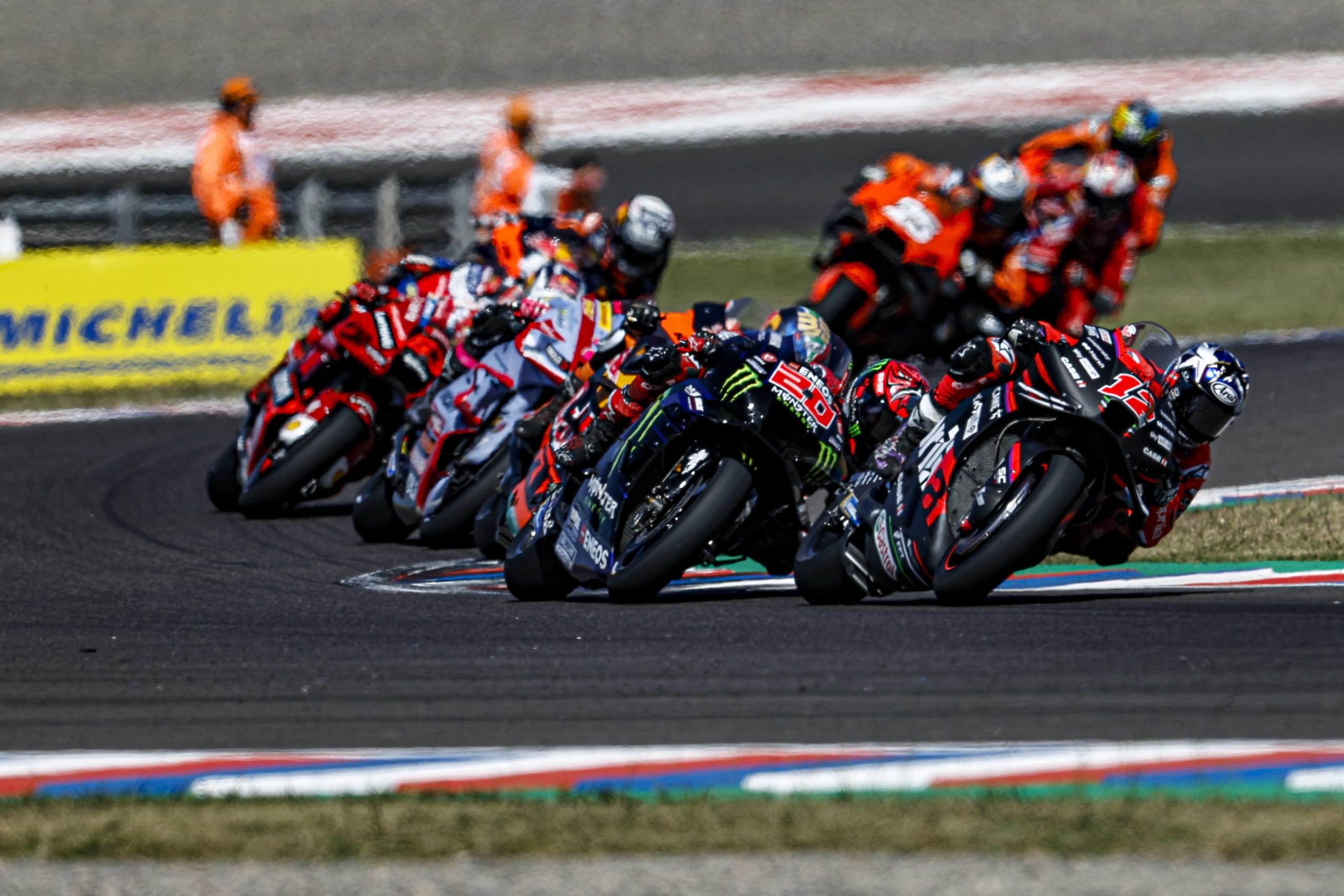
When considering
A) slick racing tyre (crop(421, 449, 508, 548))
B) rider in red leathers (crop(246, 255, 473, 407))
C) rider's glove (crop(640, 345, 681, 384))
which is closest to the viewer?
rider's glove (crop(640, 345, 681, 384))

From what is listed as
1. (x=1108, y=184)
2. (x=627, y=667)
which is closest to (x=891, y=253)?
(x=1108, y=184)

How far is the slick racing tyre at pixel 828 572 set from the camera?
6895mm

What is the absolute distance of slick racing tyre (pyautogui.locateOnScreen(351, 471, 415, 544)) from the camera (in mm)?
9344

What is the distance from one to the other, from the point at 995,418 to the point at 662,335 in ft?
5.65

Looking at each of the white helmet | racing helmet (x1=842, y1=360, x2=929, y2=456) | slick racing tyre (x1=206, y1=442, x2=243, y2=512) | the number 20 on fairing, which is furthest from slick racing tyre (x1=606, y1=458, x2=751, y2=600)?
slick racing tyre (x1=206, y1=442, x2=243, y2=512)

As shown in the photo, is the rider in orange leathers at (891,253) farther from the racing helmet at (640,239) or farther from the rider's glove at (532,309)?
the rider's glove at (532,309)

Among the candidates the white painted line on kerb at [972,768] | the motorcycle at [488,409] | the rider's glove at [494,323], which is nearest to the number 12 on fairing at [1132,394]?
the white painted line on kerb at [972,768]

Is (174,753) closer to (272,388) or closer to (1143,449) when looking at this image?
(1143,449)

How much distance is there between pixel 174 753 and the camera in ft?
16.8

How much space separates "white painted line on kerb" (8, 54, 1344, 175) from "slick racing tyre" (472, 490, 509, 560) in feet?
47.6

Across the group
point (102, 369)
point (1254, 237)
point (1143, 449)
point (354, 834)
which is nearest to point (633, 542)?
point (1143, 449)

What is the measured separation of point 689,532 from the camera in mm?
6648

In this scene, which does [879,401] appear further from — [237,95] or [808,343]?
[237,95]

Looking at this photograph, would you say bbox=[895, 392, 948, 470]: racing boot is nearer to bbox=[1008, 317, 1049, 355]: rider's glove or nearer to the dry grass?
bbox=[1008, 317, 1049, 355]: rider's glove
